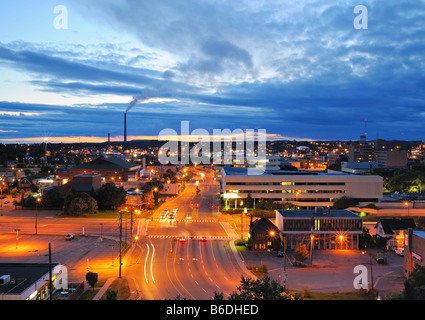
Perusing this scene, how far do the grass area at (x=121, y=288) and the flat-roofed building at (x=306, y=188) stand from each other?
109ft

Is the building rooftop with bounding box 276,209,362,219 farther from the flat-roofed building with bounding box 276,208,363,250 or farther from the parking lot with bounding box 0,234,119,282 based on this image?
the parking lot with bounding box 0,234,119,282

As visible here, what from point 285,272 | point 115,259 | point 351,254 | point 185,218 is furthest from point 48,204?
point 351,254

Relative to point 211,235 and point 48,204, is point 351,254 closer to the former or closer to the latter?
point 211,235

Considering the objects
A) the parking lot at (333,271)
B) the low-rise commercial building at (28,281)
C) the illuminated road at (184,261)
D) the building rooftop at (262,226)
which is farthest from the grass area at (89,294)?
the building rooftop at (262,226)

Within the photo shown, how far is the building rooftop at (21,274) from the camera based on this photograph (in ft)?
62.1

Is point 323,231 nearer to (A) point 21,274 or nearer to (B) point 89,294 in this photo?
(B) point 89,294

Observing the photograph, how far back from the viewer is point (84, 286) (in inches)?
915

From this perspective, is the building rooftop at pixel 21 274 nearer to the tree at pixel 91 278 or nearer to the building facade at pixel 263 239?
the tree at pixel 91 278

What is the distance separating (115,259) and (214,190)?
157 ft

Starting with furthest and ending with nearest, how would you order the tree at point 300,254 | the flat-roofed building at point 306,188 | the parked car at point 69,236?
the flat-roofed building at point 306,188 < the parked car at point 69,236 < the tree at point 300,254

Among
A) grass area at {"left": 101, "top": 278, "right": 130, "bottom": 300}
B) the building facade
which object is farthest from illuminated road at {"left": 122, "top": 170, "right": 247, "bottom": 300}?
the building facade

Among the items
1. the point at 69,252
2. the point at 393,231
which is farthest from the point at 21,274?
the point at 393,231
